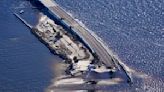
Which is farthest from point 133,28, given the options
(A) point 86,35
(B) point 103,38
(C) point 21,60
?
(C) point 21,60

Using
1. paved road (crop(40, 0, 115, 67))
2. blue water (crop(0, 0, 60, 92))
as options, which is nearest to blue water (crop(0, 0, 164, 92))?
blue water (crop(0, 0, 60, 92))

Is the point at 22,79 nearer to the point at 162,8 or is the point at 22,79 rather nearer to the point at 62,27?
the point at 62,27

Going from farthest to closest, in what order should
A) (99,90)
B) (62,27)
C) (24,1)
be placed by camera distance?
1. (24,1)
2. (62,27)
3. (99,90)

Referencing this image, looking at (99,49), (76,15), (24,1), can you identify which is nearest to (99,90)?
(99,49)

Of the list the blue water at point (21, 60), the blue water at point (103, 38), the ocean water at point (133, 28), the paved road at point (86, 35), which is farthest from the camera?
the paved road at point (86, 35)

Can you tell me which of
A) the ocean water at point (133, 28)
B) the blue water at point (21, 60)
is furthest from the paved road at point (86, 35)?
the blue water at point (21, 60)

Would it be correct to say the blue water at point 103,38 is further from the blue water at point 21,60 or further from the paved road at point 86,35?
the paved road at point 86,35

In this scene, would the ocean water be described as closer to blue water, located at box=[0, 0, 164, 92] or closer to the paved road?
blue water, located at box=[0, 0, 164, 92]
